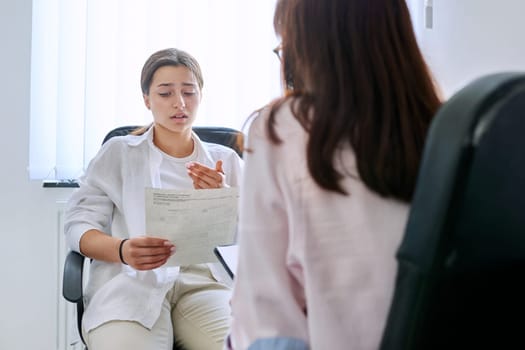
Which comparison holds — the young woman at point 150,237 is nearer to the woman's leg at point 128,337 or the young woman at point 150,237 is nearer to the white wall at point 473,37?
the woman's leg at point 128,337

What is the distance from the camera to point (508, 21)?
1385 millimetres

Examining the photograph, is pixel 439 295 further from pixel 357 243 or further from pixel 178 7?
pixel 178 7

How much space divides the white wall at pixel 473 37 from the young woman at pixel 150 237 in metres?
0.70

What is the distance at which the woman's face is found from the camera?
5.03ft

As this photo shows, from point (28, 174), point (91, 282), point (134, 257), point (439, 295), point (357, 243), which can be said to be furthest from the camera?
point (28, 174)

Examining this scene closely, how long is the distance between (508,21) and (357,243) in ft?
3.59

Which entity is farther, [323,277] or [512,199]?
[323,277]

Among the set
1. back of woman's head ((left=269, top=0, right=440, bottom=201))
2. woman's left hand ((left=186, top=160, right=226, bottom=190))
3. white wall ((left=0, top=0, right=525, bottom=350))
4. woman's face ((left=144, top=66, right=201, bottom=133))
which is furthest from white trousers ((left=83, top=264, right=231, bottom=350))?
white wall ((left=0, top=0, right=525, bottom=350))

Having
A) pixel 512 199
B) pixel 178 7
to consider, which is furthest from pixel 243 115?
pixel 512 199

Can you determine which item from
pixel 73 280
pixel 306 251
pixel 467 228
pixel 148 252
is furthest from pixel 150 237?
pixel 467 228

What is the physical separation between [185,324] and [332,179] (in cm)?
85

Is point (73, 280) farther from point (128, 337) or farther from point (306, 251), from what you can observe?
point (306, 251)

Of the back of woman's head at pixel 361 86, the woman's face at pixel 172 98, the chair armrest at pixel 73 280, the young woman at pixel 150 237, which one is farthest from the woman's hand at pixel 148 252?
the back of woman's head at pixel 361 86

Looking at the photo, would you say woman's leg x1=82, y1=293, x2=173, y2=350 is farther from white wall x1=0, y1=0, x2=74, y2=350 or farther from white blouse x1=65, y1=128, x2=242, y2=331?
white wall x1=0, y1=0, x2=74, y2=350
